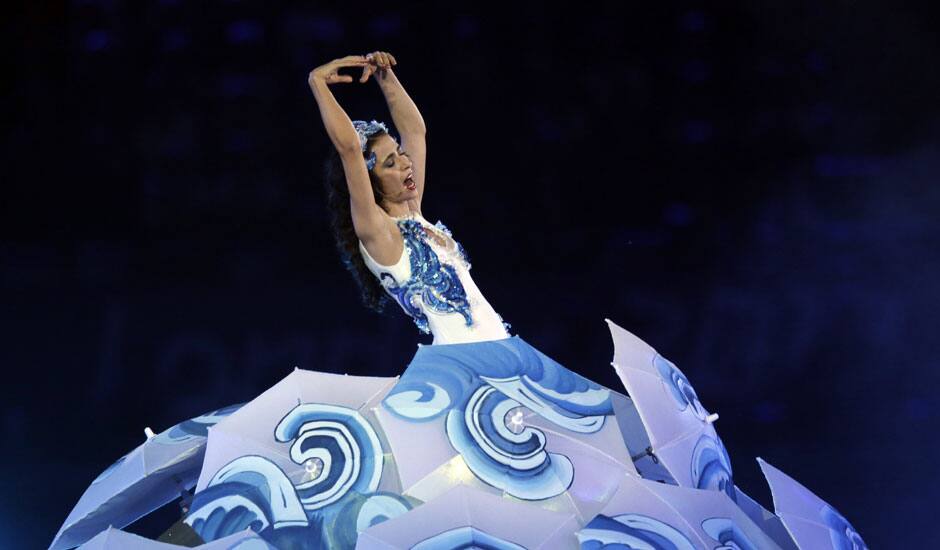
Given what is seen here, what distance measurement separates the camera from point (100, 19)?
3469 mm

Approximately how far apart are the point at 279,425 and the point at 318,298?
1440 millimetres

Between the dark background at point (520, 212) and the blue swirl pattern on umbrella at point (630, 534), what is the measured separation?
66.1 inches

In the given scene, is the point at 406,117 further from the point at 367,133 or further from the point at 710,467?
the point at 710,467

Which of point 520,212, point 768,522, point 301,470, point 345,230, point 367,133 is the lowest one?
point 768,522

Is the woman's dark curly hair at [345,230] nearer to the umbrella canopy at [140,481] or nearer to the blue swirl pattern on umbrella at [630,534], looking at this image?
the umbrella canopy at [140,481]

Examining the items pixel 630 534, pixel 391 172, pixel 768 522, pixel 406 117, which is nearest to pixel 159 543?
pixel 630 534

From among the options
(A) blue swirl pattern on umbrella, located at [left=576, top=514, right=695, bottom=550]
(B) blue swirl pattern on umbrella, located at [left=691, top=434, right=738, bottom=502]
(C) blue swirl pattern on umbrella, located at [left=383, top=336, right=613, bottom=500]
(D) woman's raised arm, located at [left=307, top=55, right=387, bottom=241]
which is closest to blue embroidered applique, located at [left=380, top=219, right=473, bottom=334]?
(D) woman's raised arm, located at [left=307, top=55, right=387, bottom=241]

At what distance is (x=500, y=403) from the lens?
81.7 inches

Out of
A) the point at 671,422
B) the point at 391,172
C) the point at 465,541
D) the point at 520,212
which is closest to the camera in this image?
the point at 465,541

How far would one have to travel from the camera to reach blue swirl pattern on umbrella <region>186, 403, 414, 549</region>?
192 cm

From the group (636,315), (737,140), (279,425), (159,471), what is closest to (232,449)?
(279,425)

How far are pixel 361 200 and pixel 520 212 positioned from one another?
124cm

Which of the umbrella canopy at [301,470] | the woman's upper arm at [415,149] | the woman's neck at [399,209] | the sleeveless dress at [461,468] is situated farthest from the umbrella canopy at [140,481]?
the woman's upper arm at [415,149]

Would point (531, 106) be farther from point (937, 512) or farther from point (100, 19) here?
point (937, 512)
